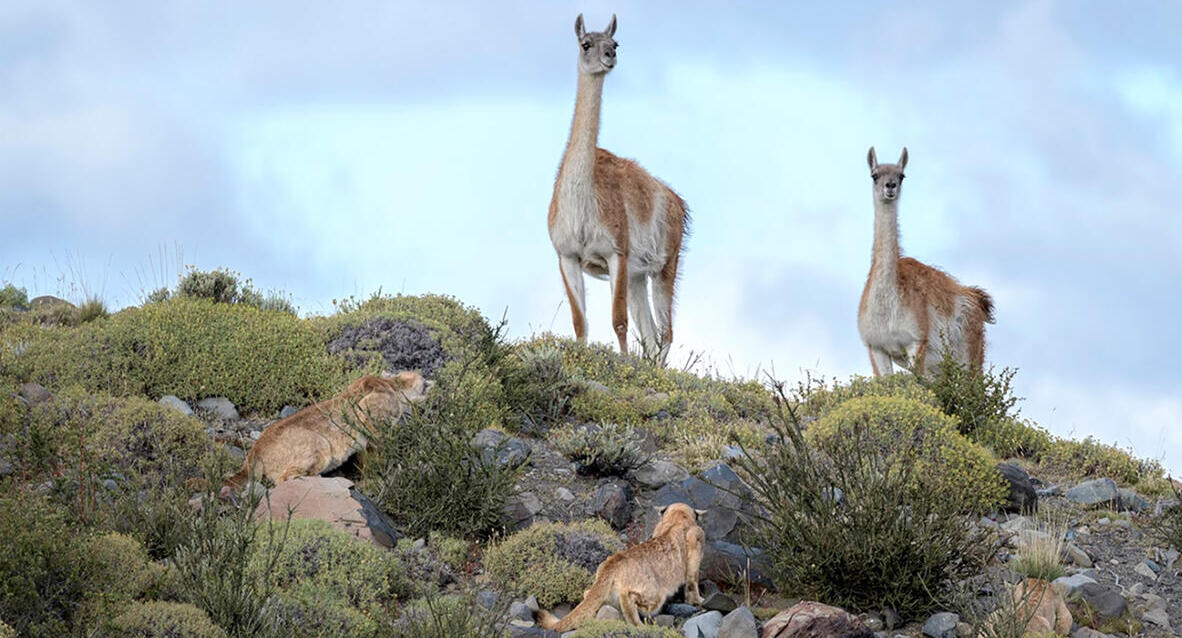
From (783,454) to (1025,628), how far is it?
192 centimetres

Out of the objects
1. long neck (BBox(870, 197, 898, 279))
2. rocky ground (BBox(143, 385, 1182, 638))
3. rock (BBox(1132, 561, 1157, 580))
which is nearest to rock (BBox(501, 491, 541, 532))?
rocky ground (BBox(143, 385, 1182, 638))

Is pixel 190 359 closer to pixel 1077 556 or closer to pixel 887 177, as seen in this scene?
pixel 1077 556

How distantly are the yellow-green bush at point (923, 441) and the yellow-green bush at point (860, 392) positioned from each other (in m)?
1.88

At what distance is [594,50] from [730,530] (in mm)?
8523

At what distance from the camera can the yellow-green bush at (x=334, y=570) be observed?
7.79 metres

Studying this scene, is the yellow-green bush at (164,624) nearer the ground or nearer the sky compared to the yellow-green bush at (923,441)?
nearer the ground

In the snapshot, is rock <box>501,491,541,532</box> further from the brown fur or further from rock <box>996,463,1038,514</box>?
rock <box>996,463,1038,514</box>

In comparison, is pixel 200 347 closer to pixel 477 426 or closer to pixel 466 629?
pixel 477 426

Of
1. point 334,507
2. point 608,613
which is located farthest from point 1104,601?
point 334,507

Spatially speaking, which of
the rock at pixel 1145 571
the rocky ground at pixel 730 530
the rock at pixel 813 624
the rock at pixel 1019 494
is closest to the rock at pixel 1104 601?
the rocky ground at pixel 730 530

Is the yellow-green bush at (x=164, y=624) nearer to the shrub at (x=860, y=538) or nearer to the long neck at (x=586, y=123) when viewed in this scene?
the shrub at (x=860, y=538)

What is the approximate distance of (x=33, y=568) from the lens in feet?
23.3

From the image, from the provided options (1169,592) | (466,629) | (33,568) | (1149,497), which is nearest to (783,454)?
(466,629)

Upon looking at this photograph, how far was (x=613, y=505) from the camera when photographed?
9.62m
